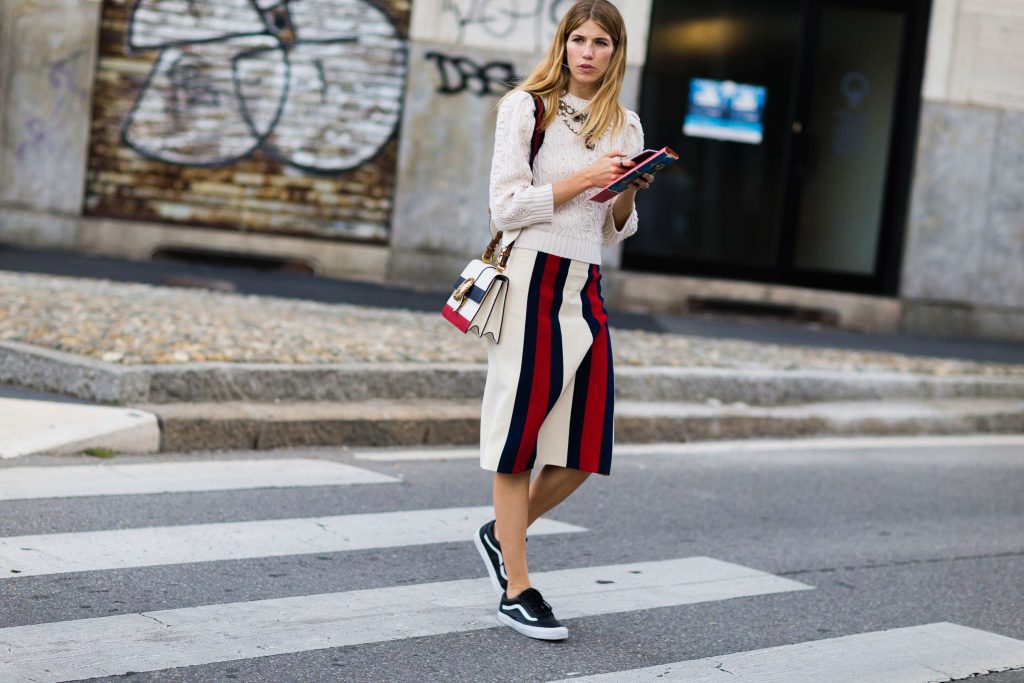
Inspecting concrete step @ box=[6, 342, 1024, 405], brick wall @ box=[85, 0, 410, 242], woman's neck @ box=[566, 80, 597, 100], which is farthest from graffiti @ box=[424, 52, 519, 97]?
woman's neck @ box=[566, 80, 597, 100]

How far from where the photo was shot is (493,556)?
4.34m

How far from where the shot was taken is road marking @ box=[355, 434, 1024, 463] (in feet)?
22.5

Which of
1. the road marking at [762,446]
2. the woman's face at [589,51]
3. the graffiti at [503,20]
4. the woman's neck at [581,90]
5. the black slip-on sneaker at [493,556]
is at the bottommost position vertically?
the road marking at [762,446]

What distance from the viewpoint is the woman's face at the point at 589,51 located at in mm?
4070

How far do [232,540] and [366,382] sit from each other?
251 centimetres

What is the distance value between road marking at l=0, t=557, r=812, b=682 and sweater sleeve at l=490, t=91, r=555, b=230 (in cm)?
121

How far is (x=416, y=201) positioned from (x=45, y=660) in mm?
10026

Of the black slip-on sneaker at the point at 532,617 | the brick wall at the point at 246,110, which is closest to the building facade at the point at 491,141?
the brick wall at the point at 246,110

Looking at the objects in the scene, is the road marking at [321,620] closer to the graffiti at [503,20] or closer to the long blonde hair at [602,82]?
the long blonde hair at [602,82]

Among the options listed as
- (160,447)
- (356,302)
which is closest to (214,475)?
(160,447)

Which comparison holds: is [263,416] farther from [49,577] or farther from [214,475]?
[49,577]

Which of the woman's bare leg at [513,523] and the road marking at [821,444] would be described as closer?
the woman's bare leg at [513,523]

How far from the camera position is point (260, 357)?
287 inches

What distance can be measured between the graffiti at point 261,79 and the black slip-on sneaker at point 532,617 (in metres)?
9.52
